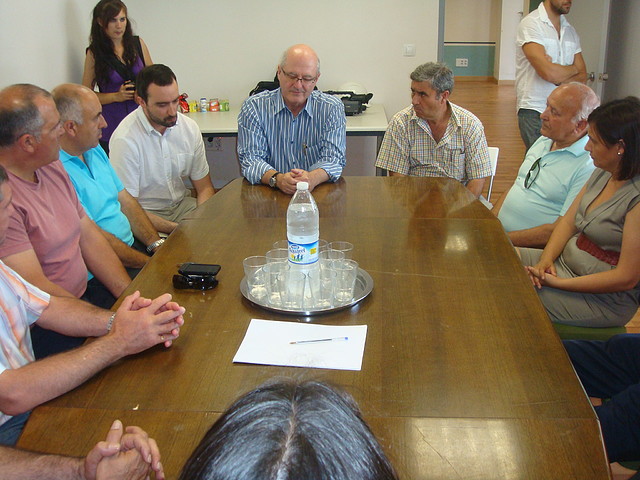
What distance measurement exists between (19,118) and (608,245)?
77.4 inches

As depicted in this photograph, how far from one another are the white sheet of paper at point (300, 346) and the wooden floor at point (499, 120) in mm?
2047

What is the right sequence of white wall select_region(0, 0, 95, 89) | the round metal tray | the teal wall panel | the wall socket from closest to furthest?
the round metal tray
white wall select_region(0, 0, 95, 89)
the wall socket
the teal wall panel

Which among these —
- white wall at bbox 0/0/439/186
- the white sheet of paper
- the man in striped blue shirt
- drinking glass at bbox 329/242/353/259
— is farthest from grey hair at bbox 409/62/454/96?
white wall at bbox 0/0/439/186

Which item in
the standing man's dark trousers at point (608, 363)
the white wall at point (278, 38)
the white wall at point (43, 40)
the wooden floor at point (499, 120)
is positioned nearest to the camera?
the standing man's dark trousers at point (608, 363)

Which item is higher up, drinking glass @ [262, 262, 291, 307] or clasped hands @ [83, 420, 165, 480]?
drinking glass @ [262, 262, 291, 307]

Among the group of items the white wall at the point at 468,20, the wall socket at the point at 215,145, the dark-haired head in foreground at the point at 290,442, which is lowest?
the wall socket at the point at 215,145

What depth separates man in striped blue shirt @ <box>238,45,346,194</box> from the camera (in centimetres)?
271

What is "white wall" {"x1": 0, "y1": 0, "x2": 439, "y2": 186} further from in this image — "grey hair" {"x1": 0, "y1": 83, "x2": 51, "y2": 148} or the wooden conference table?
the wooden conference table

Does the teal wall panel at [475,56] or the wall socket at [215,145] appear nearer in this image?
the wall socket at [215,145]

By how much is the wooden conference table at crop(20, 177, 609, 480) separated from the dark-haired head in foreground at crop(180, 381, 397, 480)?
0.41 metres

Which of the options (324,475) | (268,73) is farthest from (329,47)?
(324,475)

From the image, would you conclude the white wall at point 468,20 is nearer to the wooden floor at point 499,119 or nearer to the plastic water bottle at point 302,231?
the wooden floor at point 499,119

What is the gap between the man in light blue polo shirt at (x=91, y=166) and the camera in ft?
7.70

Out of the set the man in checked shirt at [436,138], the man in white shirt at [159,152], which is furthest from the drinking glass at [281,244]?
the man in checked shirt at [436,138]
